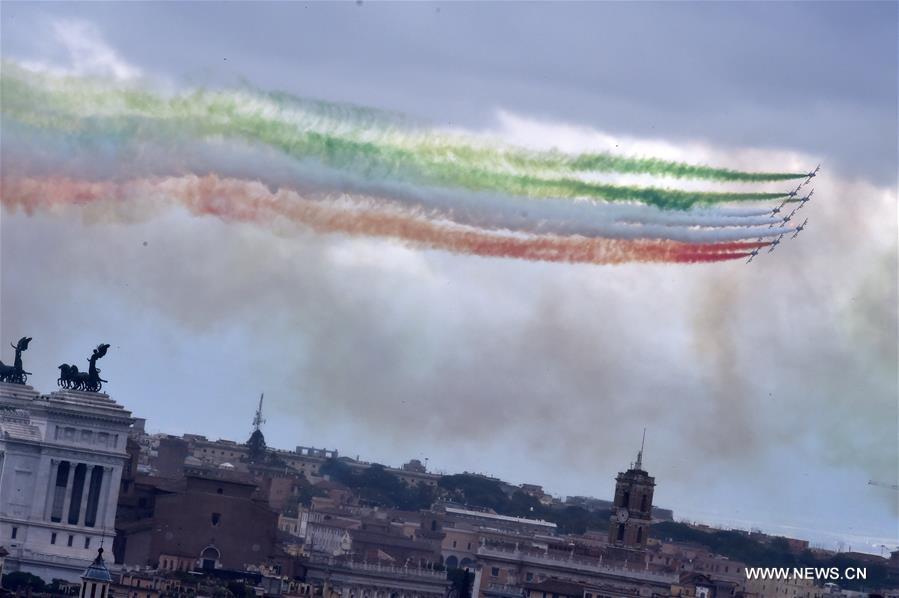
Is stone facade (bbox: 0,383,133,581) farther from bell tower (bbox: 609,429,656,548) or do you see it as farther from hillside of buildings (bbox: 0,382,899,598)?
bell tower (bbox: 609,429,656,548)

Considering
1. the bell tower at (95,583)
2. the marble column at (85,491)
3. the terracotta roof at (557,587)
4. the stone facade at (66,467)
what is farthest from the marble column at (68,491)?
the bell tower at (95,583)

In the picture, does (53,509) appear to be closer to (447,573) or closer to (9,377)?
(9,377)

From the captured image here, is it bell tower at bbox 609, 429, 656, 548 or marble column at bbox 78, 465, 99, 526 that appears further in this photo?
bell tower at bbox 609, 429, 656, 548

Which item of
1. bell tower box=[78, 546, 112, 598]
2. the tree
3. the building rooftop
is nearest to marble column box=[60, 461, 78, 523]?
the tree

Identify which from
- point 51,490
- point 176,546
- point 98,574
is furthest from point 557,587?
point 98,574

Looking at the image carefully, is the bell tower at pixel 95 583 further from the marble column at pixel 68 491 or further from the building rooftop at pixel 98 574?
the marble column at pixel 68 491

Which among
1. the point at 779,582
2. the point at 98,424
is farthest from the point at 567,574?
the point at 98,424
